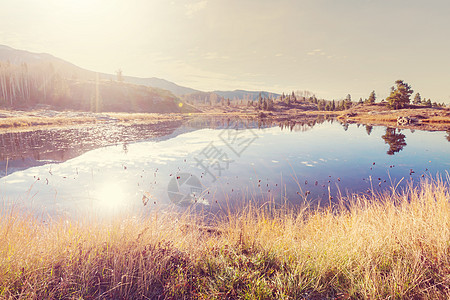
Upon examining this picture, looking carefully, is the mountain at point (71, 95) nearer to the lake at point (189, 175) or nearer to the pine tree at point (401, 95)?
the lake at point (189, 175)

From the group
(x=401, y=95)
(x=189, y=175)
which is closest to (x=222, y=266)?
(x=189, y=175)

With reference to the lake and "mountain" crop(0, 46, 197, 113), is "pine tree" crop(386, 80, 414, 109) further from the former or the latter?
"mountain" crop(0, 46, 197, 113)

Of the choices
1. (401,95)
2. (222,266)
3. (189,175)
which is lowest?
(189,175)

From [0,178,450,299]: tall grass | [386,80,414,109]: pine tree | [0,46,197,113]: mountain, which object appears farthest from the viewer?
[0,46,197,113]: mountain

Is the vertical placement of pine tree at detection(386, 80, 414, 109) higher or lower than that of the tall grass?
higher

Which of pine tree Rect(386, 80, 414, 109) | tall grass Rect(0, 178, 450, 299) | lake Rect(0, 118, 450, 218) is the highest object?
pine tree Rect(386, 80, 414, 109)

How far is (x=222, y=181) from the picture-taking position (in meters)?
10.3

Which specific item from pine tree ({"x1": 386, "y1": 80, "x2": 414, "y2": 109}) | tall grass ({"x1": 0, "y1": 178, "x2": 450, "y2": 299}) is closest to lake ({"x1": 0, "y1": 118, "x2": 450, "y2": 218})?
tall grass ({"x1": 0, "y1": 178, "x2": 450, "y2": 299})

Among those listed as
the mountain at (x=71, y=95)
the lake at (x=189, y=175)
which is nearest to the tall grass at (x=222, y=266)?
the lake at (x=189, y=175)

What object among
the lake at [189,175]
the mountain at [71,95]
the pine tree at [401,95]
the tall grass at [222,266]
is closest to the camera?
the tall grass at [222,266]

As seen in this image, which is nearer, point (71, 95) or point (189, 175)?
point (189, 175)

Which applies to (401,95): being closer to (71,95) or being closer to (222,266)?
(222,266)

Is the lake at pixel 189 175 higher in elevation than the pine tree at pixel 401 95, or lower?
lower

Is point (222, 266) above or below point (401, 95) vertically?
below
